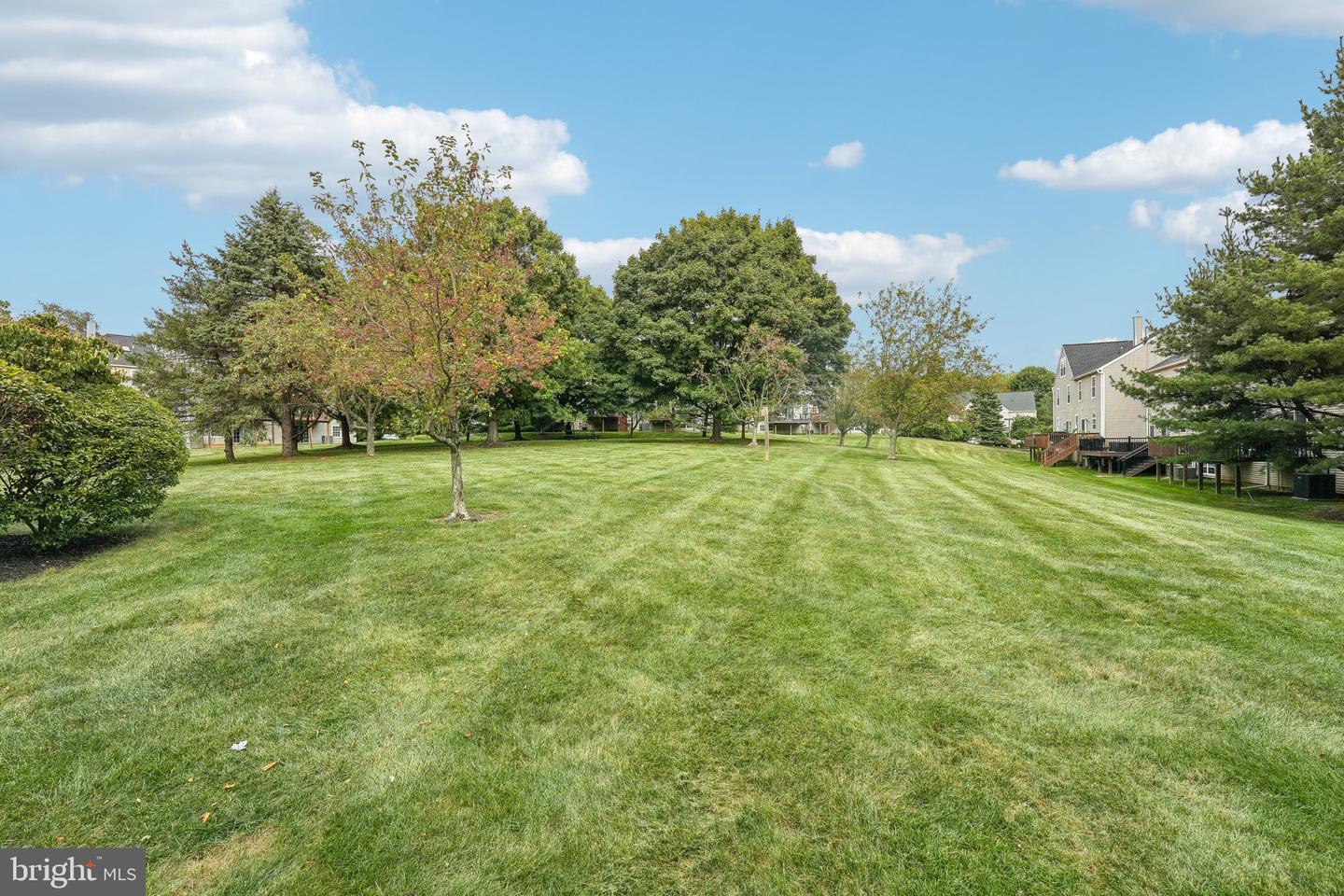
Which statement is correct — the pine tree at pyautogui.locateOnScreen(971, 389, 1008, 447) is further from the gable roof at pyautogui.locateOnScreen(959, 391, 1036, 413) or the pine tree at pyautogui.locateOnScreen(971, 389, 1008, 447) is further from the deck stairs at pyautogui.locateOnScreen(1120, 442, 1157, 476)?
the deck stairs at pyautogui.locateOnScreen(1120, 442, 1157, 476)

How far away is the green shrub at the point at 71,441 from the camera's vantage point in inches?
237

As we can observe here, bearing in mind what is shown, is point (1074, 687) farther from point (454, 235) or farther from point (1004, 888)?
point (454, 235)

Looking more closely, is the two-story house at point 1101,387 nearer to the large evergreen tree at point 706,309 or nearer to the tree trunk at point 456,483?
the large evergreen tree at point 706,309

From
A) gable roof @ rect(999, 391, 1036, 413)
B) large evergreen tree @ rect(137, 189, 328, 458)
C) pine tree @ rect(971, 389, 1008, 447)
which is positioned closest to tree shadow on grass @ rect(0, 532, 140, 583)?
large evergreen tree @ rect(137, 189, 328, 458)

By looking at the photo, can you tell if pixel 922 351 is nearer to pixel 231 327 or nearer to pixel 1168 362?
pixel 1168 362

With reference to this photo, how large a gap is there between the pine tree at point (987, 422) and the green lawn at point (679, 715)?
52.1m

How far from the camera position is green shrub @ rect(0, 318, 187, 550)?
19.7 ft

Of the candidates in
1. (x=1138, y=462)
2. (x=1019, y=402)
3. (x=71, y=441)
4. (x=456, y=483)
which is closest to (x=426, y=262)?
(x=456, y=483)

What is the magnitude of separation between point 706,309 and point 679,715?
28269 mm

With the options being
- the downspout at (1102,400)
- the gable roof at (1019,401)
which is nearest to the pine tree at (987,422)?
the downspout at (1102,400)

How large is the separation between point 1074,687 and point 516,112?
19.6m

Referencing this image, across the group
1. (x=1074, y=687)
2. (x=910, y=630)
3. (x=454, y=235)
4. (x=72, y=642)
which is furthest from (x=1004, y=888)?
(x=454, y=235)

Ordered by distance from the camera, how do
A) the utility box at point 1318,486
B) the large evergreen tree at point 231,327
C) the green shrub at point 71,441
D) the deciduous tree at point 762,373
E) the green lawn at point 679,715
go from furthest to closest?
the deciduous tree at point 762,373 < the large evergreen tree at point 231,327 < the utility box at point 1318,486 < the green shrub at point 71,441 < the green lawn at point 679,715

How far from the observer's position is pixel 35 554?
674 centimetres
